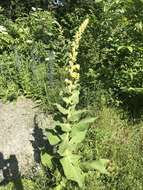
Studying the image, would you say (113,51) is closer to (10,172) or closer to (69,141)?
(10,172)

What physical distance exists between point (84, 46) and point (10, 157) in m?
2.41

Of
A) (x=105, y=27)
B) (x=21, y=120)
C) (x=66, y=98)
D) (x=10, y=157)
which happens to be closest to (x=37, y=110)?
(x=21, y=120)

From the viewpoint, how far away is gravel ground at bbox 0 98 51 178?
6.57 m

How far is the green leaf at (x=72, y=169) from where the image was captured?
5410 mm

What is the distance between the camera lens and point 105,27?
26.4ft

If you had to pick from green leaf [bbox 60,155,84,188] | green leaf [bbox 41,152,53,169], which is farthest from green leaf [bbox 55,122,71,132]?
green leaf [bbox 41,152,53,169]

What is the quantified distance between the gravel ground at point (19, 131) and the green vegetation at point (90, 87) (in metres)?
0.17

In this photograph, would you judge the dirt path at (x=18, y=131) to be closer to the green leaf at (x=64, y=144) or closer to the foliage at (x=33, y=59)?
the foliage at (x=33, y=59)

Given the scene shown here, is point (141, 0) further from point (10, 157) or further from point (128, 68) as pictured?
point (10, 157)

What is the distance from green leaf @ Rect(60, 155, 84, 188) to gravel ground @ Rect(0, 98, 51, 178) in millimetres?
1025

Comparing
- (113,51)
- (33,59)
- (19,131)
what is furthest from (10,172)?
(113,51)

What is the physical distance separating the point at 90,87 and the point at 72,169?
251cm

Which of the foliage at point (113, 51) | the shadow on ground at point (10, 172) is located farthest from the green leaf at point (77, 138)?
the foliage at point (113, 51)

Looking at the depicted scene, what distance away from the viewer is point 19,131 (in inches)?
275
